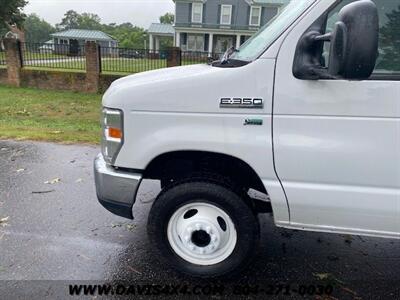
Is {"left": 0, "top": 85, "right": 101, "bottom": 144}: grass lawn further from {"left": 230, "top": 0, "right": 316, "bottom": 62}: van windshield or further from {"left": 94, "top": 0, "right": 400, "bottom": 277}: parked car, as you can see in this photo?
{"left": 230, "top": 0, "right": 316, "bottom": 62}: van windshield

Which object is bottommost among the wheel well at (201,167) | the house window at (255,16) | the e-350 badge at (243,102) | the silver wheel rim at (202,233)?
the silver wheel rim at (202,233)

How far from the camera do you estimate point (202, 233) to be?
9.43 ft

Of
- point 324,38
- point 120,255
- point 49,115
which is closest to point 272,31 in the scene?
point 324,38

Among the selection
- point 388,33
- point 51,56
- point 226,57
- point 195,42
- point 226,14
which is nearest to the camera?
point 388,33

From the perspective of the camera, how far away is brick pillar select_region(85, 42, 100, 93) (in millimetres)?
12781

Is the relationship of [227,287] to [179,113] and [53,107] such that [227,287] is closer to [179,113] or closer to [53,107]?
[179,113]

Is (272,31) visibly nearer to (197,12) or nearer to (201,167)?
(201,167)

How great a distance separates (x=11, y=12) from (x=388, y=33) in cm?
3670

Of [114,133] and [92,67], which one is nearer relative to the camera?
[114,133]

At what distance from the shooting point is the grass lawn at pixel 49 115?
23.2 feet

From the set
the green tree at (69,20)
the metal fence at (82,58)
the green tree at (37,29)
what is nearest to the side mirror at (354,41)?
the metal fence at (82,58)

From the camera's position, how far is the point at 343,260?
326 centimetres

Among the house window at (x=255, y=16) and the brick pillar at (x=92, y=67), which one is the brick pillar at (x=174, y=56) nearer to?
the brick pillar at (x=92, y=67)

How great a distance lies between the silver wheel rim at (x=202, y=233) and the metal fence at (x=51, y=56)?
1188cm
